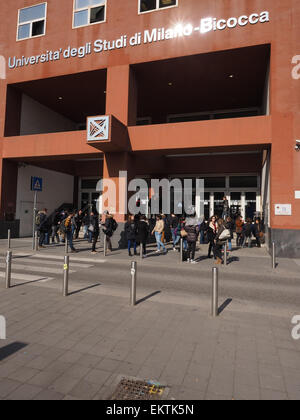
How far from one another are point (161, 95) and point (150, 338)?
18480 mm

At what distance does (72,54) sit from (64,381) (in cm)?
1816

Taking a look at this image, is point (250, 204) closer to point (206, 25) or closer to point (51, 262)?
point (206, 25)

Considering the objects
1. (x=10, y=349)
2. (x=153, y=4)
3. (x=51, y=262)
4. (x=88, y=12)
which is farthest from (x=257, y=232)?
(x=88, y=12)

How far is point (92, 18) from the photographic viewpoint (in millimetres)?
16516

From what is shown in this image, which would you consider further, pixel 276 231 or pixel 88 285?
pixel 276 231

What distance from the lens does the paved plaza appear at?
3.10m

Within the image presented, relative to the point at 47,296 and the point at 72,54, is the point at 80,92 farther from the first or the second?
the point at 47,296

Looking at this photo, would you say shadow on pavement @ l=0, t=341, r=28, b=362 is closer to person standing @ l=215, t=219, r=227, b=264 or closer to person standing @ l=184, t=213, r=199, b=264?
person standing @ l=184, t=213, r=199, b=264

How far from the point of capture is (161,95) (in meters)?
19.7

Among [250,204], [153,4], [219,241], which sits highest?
[153,4]
